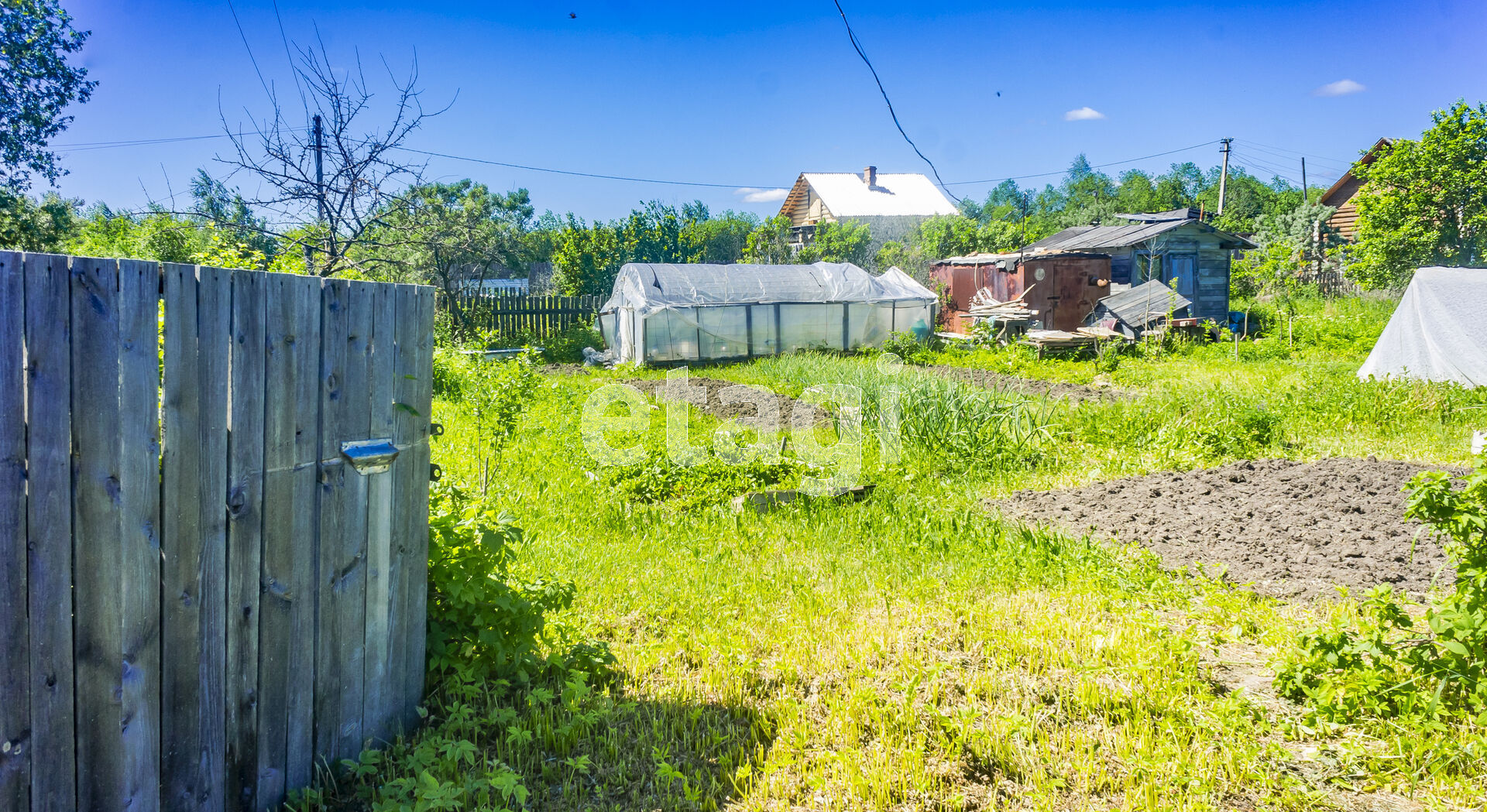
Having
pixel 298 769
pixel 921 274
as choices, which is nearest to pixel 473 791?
pixel 298 769

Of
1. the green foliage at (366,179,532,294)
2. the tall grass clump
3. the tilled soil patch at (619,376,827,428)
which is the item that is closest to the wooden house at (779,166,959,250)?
the green foliage at (366,179,532,294)

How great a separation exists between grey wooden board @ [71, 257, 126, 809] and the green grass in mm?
663

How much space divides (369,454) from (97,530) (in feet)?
2.54

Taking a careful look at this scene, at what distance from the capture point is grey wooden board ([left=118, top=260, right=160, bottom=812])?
77.3 inches

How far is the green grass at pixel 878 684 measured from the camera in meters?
2.71

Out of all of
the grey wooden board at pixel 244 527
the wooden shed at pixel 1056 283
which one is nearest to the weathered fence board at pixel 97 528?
the grey wooden board at pixel 244 527

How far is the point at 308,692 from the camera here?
2.53 meters

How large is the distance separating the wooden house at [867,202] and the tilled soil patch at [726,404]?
27.9 meters

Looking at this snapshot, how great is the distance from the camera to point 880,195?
46594 millimetres

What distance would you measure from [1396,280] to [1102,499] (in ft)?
67.3

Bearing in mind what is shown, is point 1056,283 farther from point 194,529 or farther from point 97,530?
point 97,530

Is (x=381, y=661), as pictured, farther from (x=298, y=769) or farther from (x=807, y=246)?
(x=807, y=246)

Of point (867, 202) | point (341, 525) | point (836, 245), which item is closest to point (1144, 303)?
point (836, 245)

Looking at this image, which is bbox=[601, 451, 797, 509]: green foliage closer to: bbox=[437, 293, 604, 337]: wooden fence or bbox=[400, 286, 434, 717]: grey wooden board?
bbox=[400, 286, 434, 717]: grey wooden board
